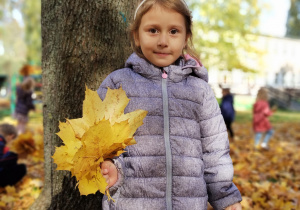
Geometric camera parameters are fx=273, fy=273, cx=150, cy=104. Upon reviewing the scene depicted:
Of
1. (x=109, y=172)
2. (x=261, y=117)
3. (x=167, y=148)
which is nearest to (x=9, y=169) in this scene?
(x=109, y=172)

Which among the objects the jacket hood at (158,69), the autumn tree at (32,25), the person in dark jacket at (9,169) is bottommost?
the person in dark jacket at (9,169)

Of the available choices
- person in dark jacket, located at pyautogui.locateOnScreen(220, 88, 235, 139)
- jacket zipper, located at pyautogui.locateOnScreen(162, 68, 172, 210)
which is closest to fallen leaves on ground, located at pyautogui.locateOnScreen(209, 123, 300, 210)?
person in dark jacket, located at pyautogui.locateOnScreen(220, 88, 235, 139)

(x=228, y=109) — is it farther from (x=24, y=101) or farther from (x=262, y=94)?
(x=24, y=101)

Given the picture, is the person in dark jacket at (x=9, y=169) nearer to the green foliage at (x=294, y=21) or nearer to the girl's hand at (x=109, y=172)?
the girl's hand at (x=109, y=172)

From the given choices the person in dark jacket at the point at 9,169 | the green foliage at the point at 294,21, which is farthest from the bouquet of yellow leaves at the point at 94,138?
the green foliage at the point at 294,21

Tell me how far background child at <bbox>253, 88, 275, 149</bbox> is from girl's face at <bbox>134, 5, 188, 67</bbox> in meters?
5.57

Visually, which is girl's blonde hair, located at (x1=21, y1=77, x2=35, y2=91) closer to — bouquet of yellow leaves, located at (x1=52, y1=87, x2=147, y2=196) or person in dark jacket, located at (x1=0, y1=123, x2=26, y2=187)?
person in dark jacket, located at (x1=0, y1=123, x2=26, y2=187)

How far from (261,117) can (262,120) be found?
8 centimetres

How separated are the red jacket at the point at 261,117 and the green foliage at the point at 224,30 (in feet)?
15.1

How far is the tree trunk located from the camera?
191cm

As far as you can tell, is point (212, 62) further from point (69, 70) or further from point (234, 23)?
point (69, 70)

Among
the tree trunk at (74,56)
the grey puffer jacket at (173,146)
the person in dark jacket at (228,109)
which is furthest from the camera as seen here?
the person in dark jacket at (228,109)

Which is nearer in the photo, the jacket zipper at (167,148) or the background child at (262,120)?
the jacket zipper at (167,148)

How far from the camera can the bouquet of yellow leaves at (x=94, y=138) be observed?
114 cm
